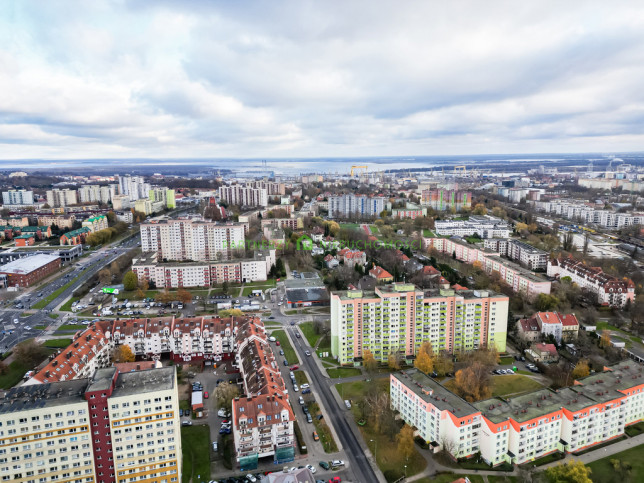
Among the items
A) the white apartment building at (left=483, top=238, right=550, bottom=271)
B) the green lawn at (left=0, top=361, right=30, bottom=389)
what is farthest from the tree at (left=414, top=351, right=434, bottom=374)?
the white apartment building at (left=483, top=238, right=550, bottom=271)

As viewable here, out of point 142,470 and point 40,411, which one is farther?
point 142,470

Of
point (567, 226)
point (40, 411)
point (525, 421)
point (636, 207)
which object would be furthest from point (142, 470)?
point (636, 207)

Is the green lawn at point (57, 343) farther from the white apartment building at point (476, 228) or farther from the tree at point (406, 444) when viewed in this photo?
the white apartment building at point (476, 228)

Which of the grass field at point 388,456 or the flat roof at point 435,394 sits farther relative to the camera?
the flat roof at point 435,394

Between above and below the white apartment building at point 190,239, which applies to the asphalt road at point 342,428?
below

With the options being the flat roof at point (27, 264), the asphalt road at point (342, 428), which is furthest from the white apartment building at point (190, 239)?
the asphalt road at point (342, 428)

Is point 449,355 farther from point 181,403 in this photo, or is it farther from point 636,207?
point 636,207
